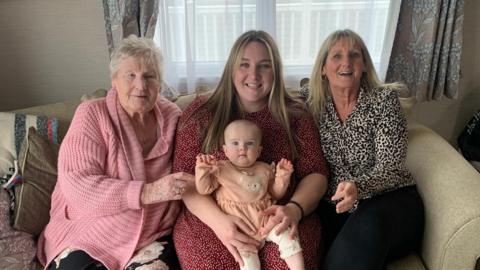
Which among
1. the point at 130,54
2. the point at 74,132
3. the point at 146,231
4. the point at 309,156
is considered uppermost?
the point at 130,54

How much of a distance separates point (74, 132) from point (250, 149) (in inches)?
24.9

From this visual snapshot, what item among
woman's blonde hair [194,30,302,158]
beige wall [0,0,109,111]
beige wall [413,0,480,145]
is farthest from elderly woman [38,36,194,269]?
beige wall [413,0,480,145]

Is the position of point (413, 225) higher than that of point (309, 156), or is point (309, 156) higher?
point (309, 156)

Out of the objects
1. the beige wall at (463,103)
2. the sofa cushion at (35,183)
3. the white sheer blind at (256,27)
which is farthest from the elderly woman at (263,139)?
the beige wall at (463,103)

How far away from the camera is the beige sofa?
4.39 feet

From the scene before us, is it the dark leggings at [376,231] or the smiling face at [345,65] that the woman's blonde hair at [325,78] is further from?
the dark leggings at [376,231]

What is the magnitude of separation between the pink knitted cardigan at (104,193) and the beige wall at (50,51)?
82 cm

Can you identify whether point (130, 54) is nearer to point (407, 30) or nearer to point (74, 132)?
point (74, 132)

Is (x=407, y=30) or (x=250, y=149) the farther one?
(x=407, y=30)

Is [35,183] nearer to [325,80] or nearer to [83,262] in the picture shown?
[83,262]

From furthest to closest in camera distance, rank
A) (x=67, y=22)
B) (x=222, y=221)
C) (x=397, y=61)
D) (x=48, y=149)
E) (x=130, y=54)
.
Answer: (x=397, y=61), (x=67, y=22), (x=48, y=149), (x=130, y=54), (x=222, y=221)

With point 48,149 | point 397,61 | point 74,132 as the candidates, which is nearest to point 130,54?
point 74,132

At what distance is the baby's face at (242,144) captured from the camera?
4.87ft

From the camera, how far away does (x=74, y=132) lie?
153cm
